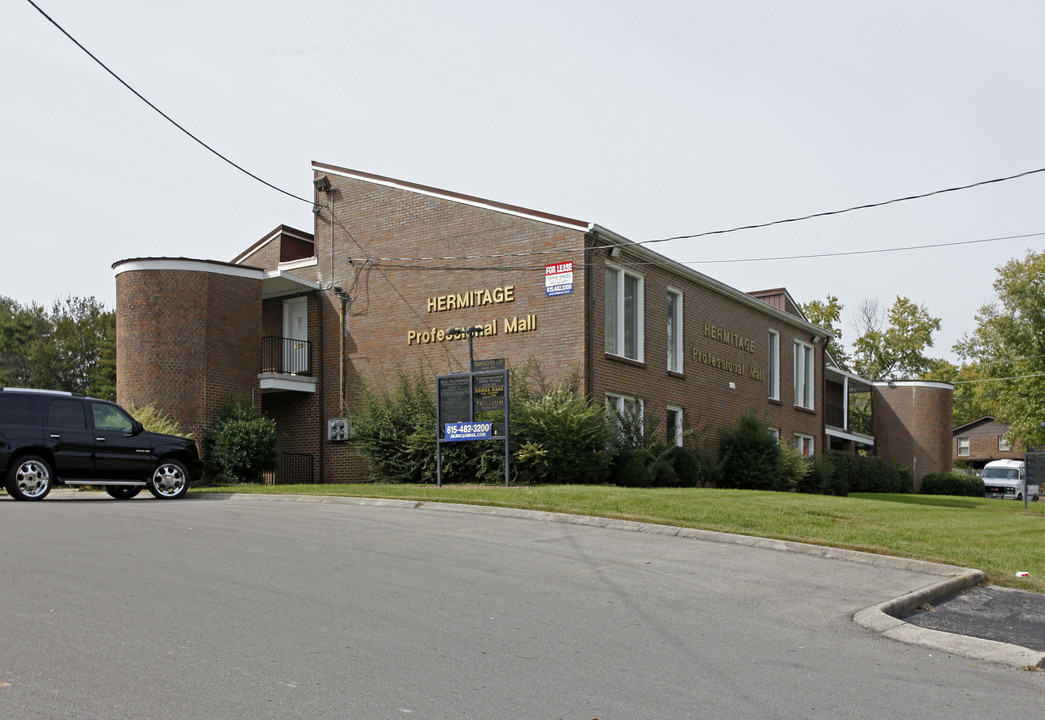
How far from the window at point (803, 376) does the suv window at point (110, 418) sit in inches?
923

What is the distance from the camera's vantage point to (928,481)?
1767 inches

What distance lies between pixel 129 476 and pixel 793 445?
2327 centimetres

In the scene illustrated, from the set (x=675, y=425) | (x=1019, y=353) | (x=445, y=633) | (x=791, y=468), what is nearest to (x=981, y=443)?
(x=1019, y=353)

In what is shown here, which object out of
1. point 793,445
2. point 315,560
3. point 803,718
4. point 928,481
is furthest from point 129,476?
point 928,481

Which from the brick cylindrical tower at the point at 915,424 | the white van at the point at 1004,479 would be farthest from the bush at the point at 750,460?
the white van at the point at 1004,479

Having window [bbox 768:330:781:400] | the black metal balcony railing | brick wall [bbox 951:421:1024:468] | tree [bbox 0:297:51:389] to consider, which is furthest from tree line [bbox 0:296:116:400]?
brick wall [bbox 951:421:1024:468]

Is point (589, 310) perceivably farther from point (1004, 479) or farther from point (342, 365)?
point (1004, 479)

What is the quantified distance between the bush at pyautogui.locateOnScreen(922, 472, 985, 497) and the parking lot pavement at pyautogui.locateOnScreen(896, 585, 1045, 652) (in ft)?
121

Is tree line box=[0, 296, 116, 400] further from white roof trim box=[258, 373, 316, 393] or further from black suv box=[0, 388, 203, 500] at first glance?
black suv box=[0, 388, 203, 500]

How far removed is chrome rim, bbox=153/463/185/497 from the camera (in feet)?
58.7

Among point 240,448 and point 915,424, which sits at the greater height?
A: point 915,424

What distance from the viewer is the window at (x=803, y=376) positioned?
34.4 meters

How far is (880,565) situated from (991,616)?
223 cm

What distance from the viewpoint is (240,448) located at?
78.1 ft
